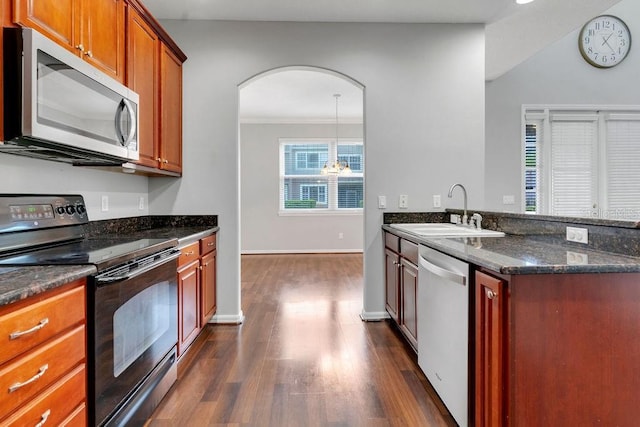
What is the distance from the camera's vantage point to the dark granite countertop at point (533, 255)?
1190 millimetres

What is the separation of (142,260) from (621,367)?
198 centimetres

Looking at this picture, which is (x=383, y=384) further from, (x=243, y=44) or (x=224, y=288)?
(x=243, y=44)

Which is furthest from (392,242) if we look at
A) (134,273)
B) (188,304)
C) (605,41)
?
(605,41)

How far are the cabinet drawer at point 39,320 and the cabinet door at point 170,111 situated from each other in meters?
1.61

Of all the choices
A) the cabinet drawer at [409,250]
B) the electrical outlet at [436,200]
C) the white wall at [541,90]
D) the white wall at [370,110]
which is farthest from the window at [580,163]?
the cabinet drawer at [409,250]

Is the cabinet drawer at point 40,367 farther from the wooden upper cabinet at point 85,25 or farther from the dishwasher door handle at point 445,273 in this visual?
the dishwasher door handle at point 445,273

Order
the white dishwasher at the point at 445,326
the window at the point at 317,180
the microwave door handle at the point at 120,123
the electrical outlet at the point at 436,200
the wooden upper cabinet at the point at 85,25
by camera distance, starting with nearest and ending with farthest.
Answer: the wooden upper cabinet at the point at 85,25 < the white dishwasher at the point at 445,326 < the microwave door handle at the point at 120,123 < the electrical outlet at the point at 436,200 < the window at the point at 317,180

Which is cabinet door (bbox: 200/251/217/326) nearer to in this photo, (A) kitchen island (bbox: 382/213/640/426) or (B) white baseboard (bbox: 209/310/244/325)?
(B) white baseboard (bbox: 209/310/244/325)

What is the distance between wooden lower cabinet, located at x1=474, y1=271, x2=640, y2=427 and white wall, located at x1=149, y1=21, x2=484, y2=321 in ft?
6.45

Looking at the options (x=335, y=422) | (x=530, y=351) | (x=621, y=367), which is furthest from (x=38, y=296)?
(x=621, y=367)

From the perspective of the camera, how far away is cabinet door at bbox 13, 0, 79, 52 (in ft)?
4.40

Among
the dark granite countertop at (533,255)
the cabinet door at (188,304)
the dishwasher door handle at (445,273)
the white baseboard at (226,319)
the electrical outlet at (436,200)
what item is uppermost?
the electrical outlet at (436,200)

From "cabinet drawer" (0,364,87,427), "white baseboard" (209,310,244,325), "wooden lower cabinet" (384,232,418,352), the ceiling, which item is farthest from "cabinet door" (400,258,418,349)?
the ceiling

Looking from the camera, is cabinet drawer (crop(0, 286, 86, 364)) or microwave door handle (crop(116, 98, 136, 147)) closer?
cabinet drawer (crop(0, 286, 86, 364))
